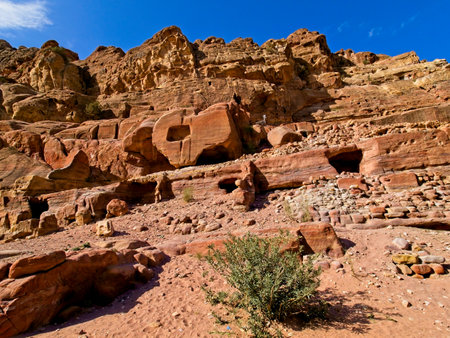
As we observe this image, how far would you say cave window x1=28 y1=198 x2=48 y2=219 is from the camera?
10914 mm

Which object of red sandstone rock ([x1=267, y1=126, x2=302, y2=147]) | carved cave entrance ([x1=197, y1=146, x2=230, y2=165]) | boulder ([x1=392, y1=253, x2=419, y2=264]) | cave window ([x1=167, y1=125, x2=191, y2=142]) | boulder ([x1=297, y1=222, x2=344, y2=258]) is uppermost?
cave window ([x1=167, y1=125, x2=191, y2=142])

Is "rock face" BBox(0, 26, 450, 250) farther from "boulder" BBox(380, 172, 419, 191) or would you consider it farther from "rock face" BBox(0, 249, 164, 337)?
"rock face" BBox(0, 249, 164, 337)

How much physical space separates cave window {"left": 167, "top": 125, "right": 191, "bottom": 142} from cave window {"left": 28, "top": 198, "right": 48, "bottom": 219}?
6628mm

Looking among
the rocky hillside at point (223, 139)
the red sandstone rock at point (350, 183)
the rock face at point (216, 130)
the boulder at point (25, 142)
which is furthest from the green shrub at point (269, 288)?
the boulder at point (25, 142)

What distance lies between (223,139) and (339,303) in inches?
355

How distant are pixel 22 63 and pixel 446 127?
147 ft

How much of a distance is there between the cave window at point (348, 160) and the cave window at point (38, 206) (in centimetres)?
1289

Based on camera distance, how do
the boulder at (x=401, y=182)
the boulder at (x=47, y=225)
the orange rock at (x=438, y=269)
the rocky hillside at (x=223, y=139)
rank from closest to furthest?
the orange rock at (x=438, y=269), the boulder at (x=401, y=182), the rocky hillside at (x=223, y=139), the boulder at (x=47, y=225)

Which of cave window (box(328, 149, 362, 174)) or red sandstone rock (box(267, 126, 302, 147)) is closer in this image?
cave window (box(328, 149, 362, 174))

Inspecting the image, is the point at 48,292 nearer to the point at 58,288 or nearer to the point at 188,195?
the point at 58,288

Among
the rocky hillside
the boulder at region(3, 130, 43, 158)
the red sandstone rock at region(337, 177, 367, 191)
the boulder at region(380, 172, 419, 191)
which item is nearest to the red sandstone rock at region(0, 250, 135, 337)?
the rocky hillside

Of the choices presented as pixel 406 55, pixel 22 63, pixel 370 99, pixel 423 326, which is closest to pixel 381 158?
pixel 423 326

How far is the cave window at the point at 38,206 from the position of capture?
10.9 metres

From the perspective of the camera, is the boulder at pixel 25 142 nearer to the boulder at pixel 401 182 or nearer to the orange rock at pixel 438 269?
the boulder at pixel 401 182
